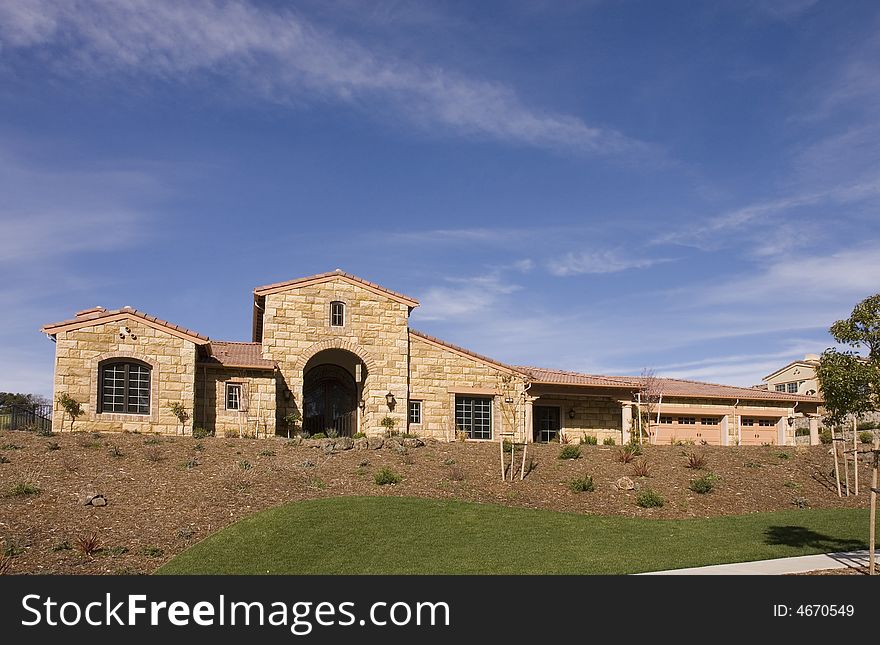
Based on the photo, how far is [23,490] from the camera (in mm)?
22266

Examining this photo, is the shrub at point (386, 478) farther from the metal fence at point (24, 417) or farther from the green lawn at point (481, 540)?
the metal fence at point (24, 417)

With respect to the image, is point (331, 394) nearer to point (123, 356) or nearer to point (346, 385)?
point (346, 385)

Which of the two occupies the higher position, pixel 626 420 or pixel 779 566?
pixel 626 420

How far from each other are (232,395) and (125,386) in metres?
4.10

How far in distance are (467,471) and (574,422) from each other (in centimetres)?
1298

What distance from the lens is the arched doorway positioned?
3903 cm

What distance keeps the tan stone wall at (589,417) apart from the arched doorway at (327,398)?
8720 mm

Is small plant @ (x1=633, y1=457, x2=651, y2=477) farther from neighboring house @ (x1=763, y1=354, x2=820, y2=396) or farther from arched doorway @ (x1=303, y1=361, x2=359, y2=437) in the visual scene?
neighboring house @ (x1=763, y1=354, x2=820, y2=396)

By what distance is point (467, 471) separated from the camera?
87.7 ft

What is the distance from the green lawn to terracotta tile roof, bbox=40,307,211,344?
12.2 m

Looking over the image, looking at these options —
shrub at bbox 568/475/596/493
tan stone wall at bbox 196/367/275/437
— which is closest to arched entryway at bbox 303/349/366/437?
tan stone wall at bbox 196/367/275/437

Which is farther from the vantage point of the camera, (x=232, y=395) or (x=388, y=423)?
(x=388, y=423)

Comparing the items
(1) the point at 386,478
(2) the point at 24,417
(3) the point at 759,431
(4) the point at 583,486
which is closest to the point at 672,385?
(3) the point at 759,431
